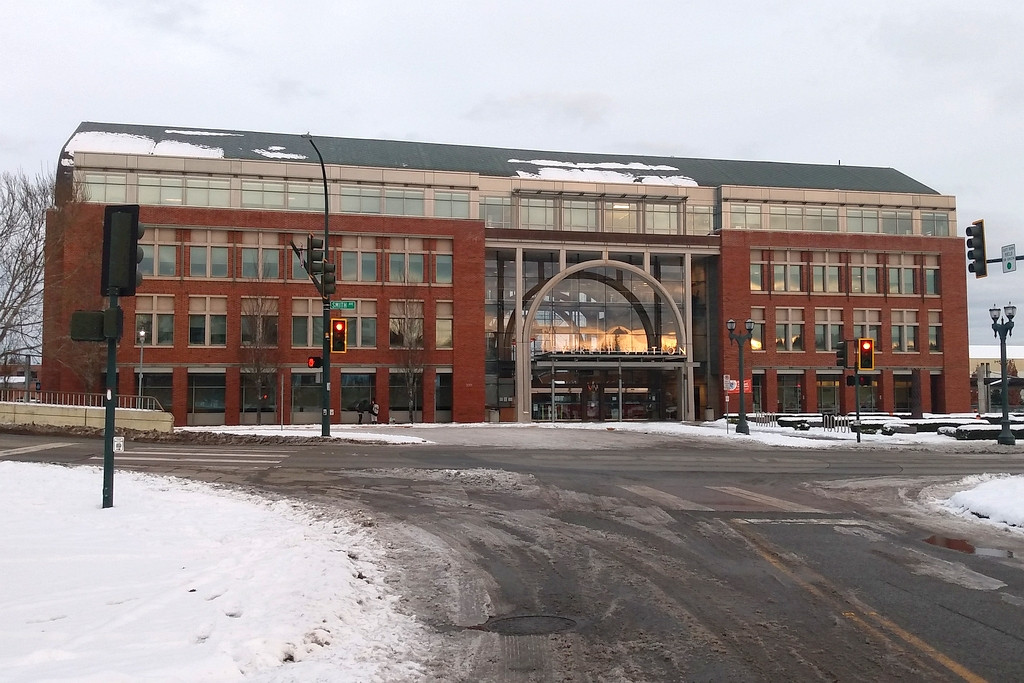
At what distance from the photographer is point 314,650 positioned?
5.61 m

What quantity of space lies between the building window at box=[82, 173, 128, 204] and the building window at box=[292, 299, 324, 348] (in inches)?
464

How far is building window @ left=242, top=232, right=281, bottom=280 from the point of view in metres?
49.2

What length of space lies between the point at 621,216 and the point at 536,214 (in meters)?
6.13

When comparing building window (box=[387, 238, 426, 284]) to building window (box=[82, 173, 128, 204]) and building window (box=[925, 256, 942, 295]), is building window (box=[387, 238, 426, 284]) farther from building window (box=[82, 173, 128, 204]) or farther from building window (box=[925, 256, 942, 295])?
building window (box=[925, 256, 942, 295])

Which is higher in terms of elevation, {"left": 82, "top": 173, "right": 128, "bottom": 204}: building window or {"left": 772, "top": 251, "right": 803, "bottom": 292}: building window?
{"left": 82, "top": 173, "right": 128, "bottom": 204}: building window

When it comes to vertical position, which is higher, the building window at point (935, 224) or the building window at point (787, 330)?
the building window at point (935, 224)

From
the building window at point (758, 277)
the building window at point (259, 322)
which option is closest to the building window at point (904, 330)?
the building window at point (758, 277)

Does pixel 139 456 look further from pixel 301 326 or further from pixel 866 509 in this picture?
pixel 301 326

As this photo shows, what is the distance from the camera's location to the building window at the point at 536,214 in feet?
180

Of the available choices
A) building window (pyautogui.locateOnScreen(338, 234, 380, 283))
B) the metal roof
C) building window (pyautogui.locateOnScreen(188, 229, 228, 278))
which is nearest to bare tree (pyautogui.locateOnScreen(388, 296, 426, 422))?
building window (pyautogui.locateOnScreen(338, 234, 380, 283))

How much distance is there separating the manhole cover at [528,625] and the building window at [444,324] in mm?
44630

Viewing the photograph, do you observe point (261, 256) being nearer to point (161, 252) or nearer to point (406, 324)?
point (161, 252)

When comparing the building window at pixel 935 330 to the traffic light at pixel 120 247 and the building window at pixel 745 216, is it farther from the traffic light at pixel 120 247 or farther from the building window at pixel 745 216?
the traffic light at pixel 120 247

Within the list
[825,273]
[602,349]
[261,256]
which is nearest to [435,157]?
[261,256]
